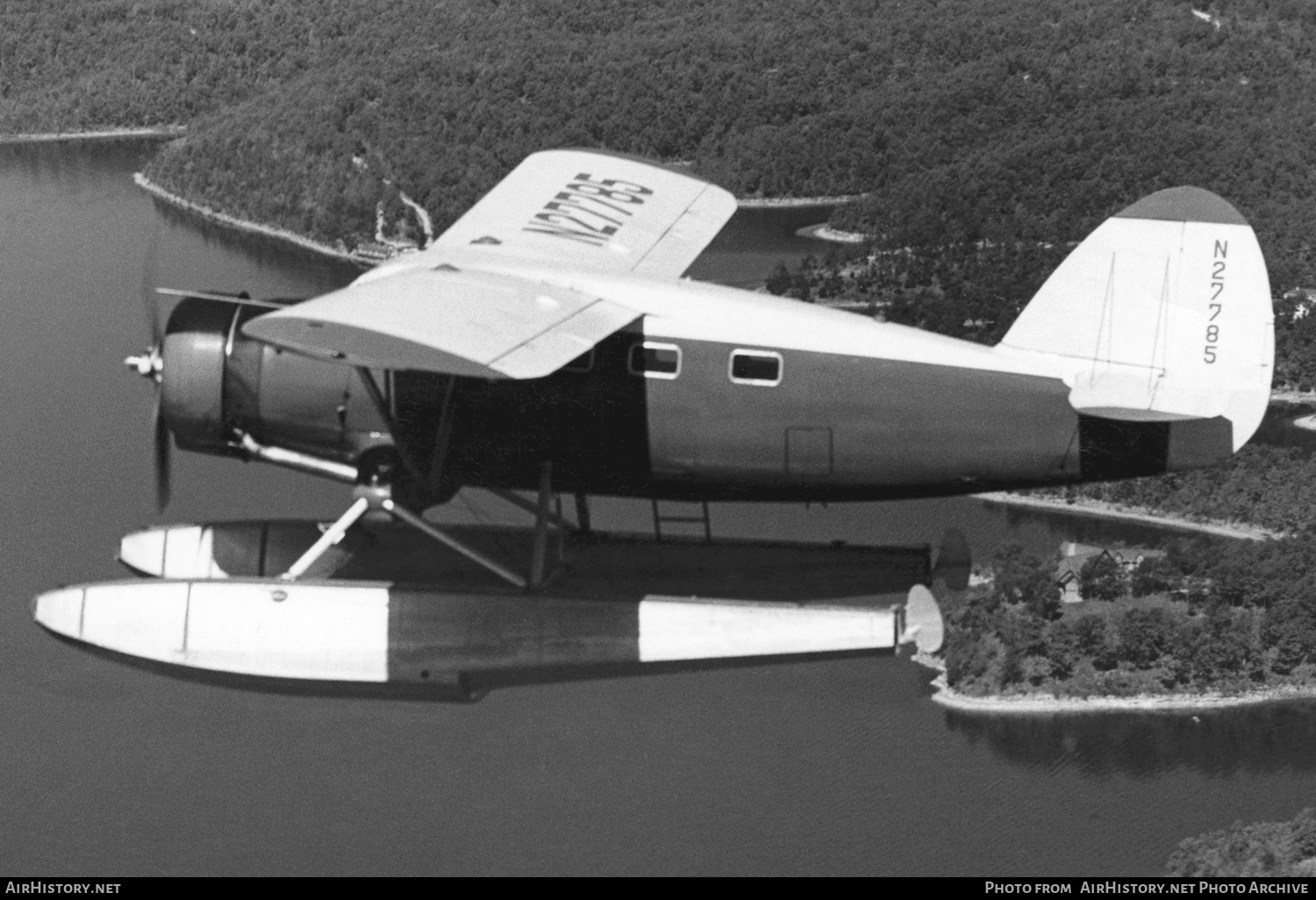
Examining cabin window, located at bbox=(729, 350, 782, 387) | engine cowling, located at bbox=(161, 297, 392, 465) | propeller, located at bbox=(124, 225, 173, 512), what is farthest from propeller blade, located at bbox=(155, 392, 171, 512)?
cabin window, located at bbox=(729, 350, 782, 387)

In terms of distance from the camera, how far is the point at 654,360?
1353 cm

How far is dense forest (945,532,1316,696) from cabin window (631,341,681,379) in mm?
23430

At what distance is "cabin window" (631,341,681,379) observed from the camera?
Result: 1351 centimetres

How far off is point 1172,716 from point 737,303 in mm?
24343

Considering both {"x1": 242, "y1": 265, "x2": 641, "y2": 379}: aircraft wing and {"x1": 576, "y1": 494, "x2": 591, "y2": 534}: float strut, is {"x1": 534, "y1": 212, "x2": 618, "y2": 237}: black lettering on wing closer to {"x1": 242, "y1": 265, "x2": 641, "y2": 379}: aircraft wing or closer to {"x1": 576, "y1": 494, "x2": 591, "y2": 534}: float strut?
{"x1": 576, "y1": 494, "x2": 591, "y2": 534}: float strut

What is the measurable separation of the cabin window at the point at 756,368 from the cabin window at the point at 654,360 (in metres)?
0.33

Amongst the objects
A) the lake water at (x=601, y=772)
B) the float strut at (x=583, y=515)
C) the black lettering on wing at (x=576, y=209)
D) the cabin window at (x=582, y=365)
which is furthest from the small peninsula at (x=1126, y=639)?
the cabin window at (x=582, y=365)

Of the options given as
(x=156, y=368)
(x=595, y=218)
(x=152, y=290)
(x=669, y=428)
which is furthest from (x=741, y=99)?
(x=669, y=428)

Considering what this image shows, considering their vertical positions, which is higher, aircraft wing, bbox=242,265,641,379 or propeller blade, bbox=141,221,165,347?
aircraft wing, bbox=242,265,641,379

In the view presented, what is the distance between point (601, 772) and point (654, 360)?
68.1 feet

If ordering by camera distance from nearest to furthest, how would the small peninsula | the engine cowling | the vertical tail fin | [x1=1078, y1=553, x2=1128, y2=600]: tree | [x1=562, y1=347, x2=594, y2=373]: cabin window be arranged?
[x1=562, y1=347, x2=594, y2=373]: cabin window, the vertical tail fin, the engine cowling, the small peninsula, [x1=1078, y1=553, x2=1128, y2=600]: tree

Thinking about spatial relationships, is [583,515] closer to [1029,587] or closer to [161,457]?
[161,457]

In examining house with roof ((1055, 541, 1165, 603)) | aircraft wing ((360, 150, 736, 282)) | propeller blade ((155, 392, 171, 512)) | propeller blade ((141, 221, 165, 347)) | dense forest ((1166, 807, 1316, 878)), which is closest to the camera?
propeller blade ((141, 221, 165, 347))

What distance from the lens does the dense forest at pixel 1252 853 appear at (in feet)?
101
